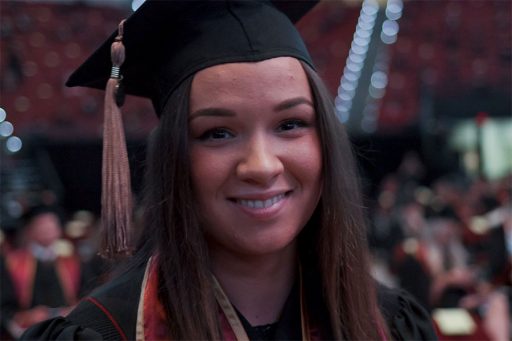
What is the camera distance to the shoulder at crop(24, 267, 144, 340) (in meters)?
1.49

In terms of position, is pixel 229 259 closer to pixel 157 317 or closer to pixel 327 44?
pixel 157 317

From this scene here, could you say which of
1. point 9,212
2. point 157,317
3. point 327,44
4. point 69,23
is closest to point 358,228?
point 157,317

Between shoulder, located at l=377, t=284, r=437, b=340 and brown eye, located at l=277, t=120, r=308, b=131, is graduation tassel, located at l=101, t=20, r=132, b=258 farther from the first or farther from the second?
shoulder, located at l=377, t=284, r=437, b=340

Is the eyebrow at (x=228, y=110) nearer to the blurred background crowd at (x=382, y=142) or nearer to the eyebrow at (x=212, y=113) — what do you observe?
the eyebrow at (x=212, y=113)

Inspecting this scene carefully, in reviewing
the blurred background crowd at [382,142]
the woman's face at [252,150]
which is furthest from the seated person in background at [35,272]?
the woman's face at [252,150]

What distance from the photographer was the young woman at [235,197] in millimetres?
1479

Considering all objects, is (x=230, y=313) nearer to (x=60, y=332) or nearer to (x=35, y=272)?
(x=60, y=332)

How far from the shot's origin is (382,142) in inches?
563

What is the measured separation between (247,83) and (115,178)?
36 cm

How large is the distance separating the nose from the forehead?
9 centimetres

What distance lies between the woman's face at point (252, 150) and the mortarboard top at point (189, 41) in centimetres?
4

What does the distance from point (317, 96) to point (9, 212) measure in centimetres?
847

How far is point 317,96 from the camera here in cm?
155

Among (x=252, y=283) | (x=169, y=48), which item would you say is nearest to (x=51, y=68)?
→ (x=169, y=48)
